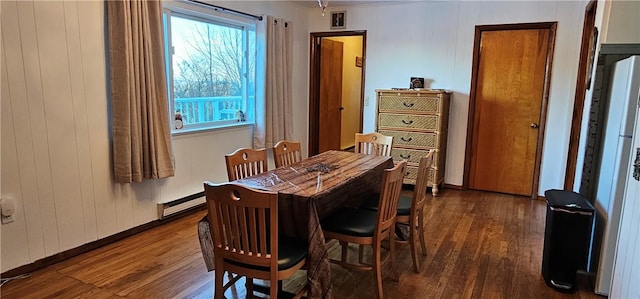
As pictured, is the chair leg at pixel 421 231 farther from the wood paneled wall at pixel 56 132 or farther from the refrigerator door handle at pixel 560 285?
the wood paneled wall at pixel 56 132

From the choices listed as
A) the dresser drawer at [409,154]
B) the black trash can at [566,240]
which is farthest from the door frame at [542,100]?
the black trash can at [566,240]

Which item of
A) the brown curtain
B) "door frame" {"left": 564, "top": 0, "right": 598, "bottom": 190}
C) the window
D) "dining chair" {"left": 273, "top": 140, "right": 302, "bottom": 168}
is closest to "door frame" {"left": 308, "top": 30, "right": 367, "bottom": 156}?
the window

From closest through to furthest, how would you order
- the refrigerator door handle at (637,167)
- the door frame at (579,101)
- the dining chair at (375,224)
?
the refrigerator door handle at (637,167) < the dining chair at (375,224) < the door frame at (579,101)

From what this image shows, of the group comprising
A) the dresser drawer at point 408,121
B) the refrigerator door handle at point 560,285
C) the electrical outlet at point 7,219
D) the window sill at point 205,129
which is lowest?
the refrigerator door handle at point 560,285

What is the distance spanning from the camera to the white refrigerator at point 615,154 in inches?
91.4

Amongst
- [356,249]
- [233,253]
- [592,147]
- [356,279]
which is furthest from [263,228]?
[592,147]

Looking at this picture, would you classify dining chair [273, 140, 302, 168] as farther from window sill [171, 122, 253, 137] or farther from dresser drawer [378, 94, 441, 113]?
dresser drawer [378, 94, 441, 113]

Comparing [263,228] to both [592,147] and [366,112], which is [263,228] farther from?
[366,112]

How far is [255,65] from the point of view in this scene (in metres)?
4.64

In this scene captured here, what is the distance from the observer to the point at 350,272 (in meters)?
2.84

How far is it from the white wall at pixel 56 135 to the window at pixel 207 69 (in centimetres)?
76

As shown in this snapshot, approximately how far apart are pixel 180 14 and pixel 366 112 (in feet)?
8.83

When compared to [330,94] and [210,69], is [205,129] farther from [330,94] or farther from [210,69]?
[330,94]

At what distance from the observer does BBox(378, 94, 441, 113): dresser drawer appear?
459 cm
